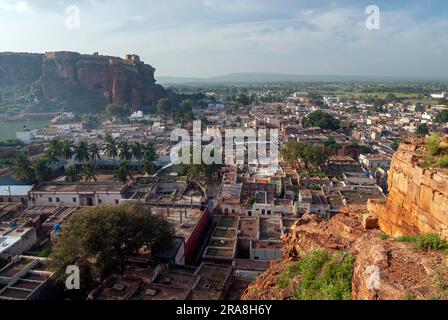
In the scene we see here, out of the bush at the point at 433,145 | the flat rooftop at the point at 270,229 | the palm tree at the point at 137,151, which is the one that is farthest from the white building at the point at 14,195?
the bush at the point at 433,145

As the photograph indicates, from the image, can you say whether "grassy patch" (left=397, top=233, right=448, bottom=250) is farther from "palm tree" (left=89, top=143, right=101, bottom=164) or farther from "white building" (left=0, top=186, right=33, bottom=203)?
"palm tree" (left=89, top=143, right=101, bottom=164)

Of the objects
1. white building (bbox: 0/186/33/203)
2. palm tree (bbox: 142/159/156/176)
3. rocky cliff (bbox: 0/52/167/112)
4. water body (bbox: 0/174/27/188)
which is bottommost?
white building (bbox: 0/186/33/203)

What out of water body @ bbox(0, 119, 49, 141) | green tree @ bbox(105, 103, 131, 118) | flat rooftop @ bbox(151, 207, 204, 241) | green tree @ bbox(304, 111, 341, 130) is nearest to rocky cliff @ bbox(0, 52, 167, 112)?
water body @ bbox(0, 119, 49, 141)

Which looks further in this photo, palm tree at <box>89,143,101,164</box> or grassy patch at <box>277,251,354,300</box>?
palm tree at <box>89,143,101,164</box>

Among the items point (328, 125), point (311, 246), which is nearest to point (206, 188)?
point (311, 246)

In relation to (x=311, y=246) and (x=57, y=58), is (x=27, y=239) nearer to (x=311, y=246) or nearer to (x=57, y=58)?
(x=311, y=246)

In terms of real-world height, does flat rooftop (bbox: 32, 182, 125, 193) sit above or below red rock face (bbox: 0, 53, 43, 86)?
below

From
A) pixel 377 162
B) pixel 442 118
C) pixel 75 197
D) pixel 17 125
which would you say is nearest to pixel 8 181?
pixel 75 197

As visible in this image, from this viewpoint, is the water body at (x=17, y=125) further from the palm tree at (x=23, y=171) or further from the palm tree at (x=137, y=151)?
the palm tree at (x=23, y=171)
